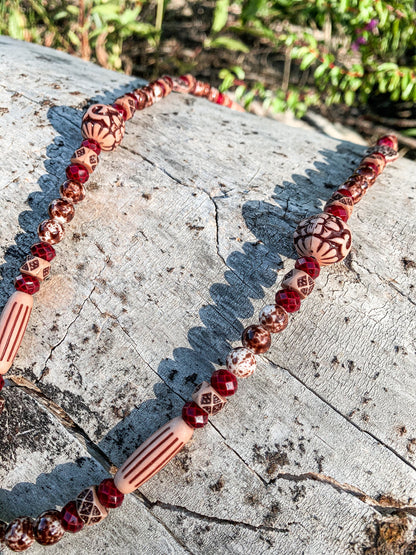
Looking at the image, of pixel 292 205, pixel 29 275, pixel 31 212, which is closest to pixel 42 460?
pixel 29 275

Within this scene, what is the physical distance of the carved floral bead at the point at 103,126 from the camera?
1897 millimetres

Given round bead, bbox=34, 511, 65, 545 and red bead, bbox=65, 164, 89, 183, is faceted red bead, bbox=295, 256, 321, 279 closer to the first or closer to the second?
red bead, bbox=65, 164, 89, 183

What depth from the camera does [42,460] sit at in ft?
5.11

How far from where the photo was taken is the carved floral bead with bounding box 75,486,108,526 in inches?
57.1

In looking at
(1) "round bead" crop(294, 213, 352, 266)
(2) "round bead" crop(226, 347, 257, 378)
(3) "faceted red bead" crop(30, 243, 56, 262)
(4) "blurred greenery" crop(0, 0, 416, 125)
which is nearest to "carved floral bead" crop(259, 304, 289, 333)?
(2) "round bead" crop(226, 347, 257, 378)

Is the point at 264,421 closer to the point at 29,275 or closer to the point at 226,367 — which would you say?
the point at 226,367

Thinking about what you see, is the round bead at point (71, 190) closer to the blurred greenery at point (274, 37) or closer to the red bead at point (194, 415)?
the red bead at point (194, 415)

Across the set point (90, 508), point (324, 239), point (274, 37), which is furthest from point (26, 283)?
point (274, 37)

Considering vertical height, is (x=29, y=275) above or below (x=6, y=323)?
above

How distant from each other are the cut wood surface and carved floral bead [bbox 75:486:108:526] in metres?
0.06

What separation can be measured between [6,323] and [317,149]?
1511 millimetres

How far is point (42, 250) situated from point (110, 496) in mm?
869

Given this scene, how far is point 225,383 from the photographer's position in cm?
153

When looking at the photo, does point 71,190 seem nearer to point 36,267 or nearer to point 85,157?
point 85,157
